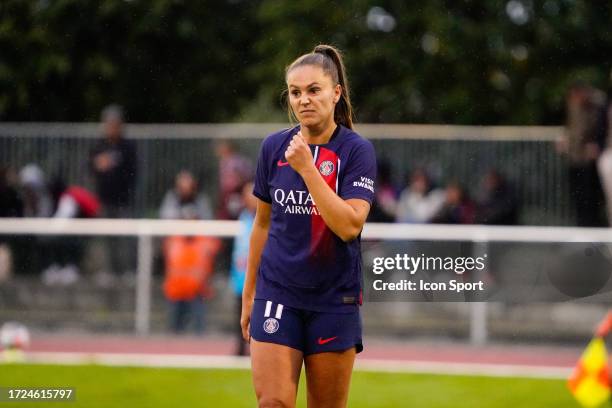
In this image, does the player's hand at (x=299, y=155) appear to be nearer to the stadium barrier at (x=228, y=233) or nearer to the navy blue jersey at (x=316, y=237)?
the navy blue jersey at (x=316, y=237)

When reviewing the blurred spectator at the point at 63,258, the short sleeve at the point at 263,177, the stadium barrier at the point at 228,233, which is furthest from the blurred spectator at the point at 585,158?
the short sleeve at the point at 263,177

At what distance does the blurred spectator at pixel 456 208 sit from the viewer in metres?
13.5

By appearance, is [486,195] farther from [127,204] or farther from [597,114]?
[127,204]

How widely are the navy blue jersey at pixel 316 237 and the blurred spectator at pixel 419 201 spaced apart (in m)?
8.19

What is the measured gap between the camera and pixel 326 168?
5293 mm

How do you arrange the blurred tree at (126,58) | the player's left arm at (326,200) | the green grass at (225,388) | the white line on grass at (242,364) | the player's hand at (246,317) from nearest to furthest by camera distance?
1. the player's left arm at (326,200)
2. the player's hand at (246,317)
3. the green grass at (225,388)
4. the white line on grass at (242,364)
5. the blurred tree at (126,58)

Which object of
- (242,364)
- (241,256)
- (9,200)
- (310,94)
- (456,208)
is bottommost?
(242,364)

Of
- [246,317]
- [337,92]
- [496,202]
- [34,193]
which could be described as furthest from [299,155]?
[34,193]

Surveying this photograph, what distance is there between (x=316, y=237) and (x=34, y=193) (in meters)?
9.53

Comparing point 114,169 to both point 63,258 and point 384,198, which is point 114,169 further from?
point 384,198

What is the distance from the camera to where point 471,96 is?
1909 centimetres

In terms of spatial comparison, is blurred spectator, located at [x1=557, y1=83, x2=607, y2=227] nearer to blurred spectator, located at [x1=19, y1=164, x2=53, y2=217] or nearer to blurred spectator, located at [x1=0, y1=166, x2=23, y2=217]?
blurred spectator, located at [x1=19, y1=164, x2=53, y2=217]

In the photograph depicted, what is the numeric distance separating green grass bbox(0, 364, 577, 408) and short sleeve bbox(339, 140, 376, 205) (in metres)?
A: 3.84

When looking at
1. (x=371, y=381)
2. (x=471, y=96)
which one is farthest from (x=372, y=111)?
(x=371, y=381)
